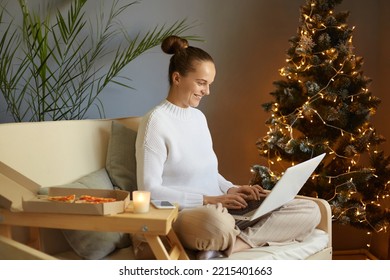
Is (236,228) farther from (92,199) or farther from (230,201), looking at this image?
(92,199)

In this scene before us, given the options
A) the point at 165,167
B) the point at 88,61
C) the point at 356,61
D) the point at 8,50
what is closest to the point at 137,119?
the point at 165,167

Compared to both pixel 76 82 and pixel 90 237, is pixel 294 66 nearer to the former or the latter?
pixel 76 82

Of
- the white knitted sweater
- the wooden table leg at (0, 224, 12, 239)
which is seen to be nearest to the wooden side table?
the wooden table leg at (0, 224, 12, 239)

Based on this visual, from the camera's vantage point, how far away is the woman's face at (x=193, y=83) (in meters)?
2.06

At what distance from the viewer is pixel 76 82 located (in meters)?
2.71

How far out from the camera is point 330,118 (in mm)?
2410

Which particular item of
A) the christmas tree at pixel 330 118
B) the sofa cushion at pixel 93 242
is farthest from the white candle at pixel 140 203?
the christmas tree at pixel 330 118

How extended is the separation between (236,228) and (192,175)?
26 cm

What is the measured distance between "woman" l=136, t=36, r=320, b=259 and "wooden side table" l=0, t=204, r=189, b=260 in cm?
20

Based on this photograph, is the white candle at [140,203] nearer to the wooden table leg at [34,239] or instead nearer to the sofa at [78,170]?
the sofa at [78,170]

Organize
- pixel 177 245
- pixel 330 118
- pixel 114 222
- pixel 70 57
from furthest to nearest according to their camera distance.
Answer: pixel 70 57
pixel 330 118
pixel 177 245
pixel 114 222

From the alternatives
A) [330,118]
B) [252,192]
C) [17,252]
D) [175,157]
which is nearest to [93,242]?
[17,252]

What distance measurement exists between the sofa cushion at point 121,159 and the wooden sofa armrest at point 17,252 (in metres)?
0.51
